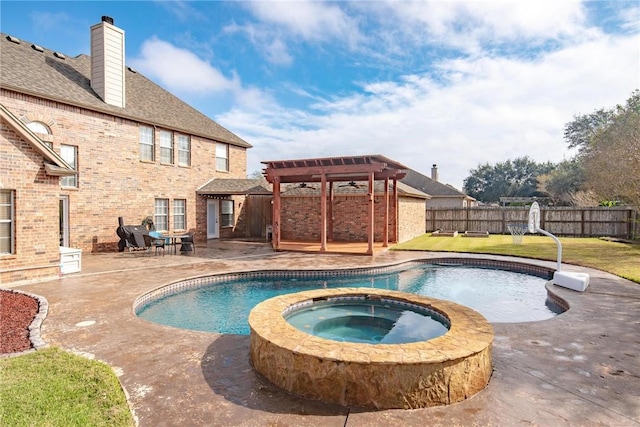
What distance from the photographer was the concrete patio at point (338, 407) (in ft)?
11.5

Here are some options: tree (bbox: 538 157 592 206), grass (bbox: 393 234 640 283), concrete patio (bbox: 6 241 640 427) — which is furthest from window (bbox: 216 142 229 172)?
tree (bbox: 538 157 592 206)

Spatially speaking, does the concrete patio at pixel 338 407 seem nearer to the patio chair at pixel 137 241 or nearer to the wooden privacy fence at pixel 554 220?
the patio chair at pixel 137 241

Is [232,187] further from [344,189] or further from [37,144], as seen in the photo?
[37,144]

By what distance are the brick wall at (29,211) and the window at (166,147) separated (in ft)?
27.5

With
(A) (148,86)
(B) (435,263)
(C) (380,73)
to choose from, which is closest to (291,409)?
(B) (435,263)

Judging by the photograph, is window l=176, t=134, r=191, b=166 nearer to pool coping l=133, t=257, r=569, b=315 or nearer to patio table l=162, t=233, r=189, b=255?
patio table l=162, t=233, r=189, b=255

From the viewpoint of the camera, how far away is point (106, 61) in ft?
51.7

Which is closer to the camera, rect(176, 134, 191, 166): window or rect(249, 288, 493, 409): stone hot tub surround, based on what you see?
rect(249, 288, 493, 409): stone hot tub surround

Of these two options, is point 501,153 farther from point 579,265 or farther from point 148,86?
point 148,86

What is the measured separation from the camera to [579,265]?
12.3m

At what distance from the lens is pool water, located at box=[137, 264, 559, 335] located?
304 inches

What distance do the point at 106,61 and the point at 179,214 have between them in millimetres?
7729

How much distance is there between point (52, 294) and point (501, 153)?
186ft

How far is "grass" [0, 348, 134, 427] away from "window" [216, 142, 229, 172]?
58.4 feet
